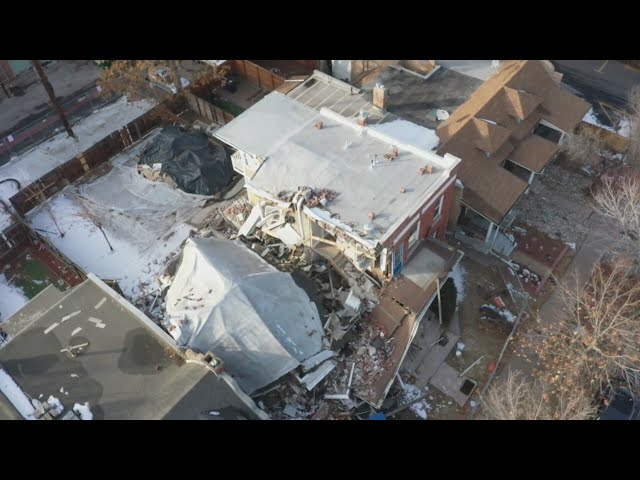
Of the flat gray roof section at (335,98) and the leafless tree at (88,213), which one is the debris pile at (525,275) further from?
the leafless tree at (88,213)

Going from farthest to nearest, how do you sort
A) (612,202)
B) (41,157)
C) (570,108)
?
(41,157)
(570,108)
(612,202)

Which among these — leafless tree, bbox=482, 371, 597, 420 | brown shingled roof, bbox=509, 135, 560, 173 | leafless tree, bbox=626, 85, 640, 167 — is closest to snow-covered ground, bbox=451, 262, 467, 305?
leafless tree, bbox=482, 371, 597, 420

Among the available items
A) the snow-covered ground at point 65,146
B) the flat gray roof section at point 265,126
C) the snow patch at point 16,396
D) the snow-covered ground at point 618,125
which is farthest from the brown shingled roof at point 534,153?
the snow patch at point 16,396

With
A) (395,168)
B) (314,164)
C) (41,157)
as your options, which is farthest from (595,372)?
(41,157)

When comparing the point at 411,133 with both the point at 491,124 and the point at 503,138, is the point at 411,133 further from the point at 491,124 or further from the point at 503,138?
the point at 503,138

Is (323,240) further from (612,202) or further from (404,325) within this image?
(612,202)

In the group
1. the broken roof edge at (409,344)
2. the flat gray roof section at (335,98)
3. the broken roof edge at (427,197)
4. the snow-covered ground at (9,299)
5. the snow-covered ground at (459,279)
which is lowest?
the snow-covered ground at (459,279)
